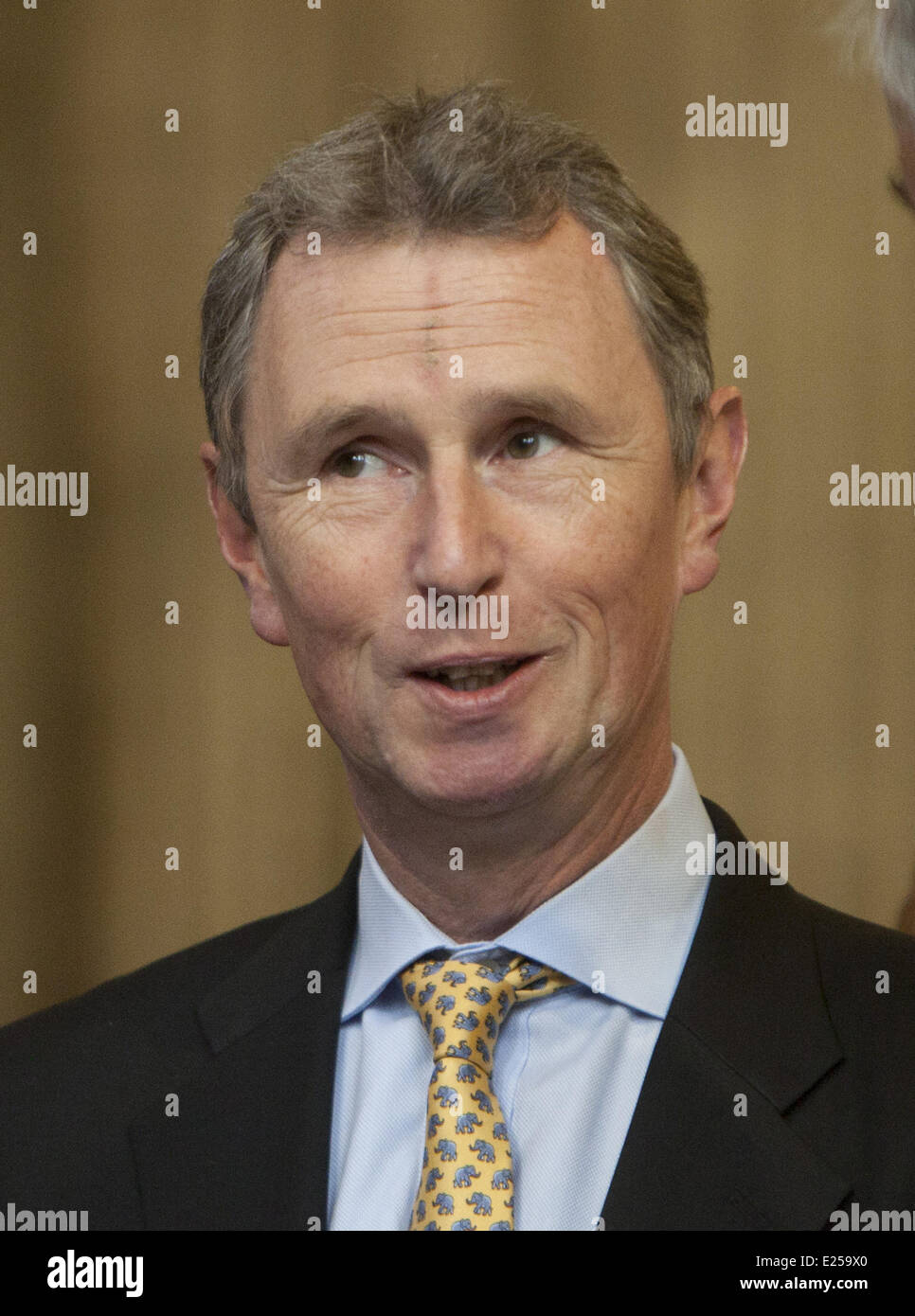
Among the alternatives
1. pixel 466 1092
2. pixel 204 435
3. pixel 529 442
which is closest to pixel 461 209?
pixel 529 442

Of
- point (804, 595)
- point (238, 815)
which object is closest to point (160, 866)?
point (238, 815)

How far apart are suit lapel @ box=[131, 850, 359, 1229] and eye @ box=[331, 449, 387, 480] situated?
1.41ft

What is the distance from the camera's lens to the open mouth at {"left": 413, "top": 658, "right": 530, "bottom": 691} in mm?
1526

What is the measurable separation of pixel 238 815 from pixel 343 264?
970 mm

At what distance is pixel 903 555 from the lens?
83.0 inches

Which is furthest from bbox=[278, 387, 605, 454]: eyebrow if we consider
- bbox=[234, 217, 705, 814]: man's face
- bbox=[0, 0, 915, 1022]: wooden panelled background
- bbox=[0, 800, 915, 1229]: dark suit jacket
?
bbox=[0, 0, 915, 1022]: wooden panelled background

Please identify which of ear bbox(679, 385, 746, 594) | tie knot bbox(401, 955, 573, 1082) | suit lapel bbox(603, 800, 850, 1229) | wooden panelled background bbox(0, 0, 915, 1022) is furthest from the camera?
wooden panelled background bbox(0, 0, 915, 1022)

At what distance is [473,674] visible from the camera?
1532mm

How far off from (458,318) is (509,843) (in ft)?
1.55

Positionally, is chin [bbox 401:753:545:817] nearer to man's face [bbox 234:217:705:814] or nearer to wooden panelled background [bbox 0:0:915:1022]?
man's face [bbox 234:217:705:814]

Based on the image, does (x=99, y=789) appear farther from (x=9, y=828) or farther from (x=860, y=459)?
(x=860, y=459)

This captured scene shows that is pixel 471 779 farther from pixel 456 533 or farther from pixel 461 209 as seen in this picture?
pixel 461 209

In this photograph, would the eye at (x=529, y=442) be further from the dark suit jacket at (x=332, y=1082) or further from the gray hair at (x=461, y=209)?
the dark suit jacket at (x=332, y=1082)
